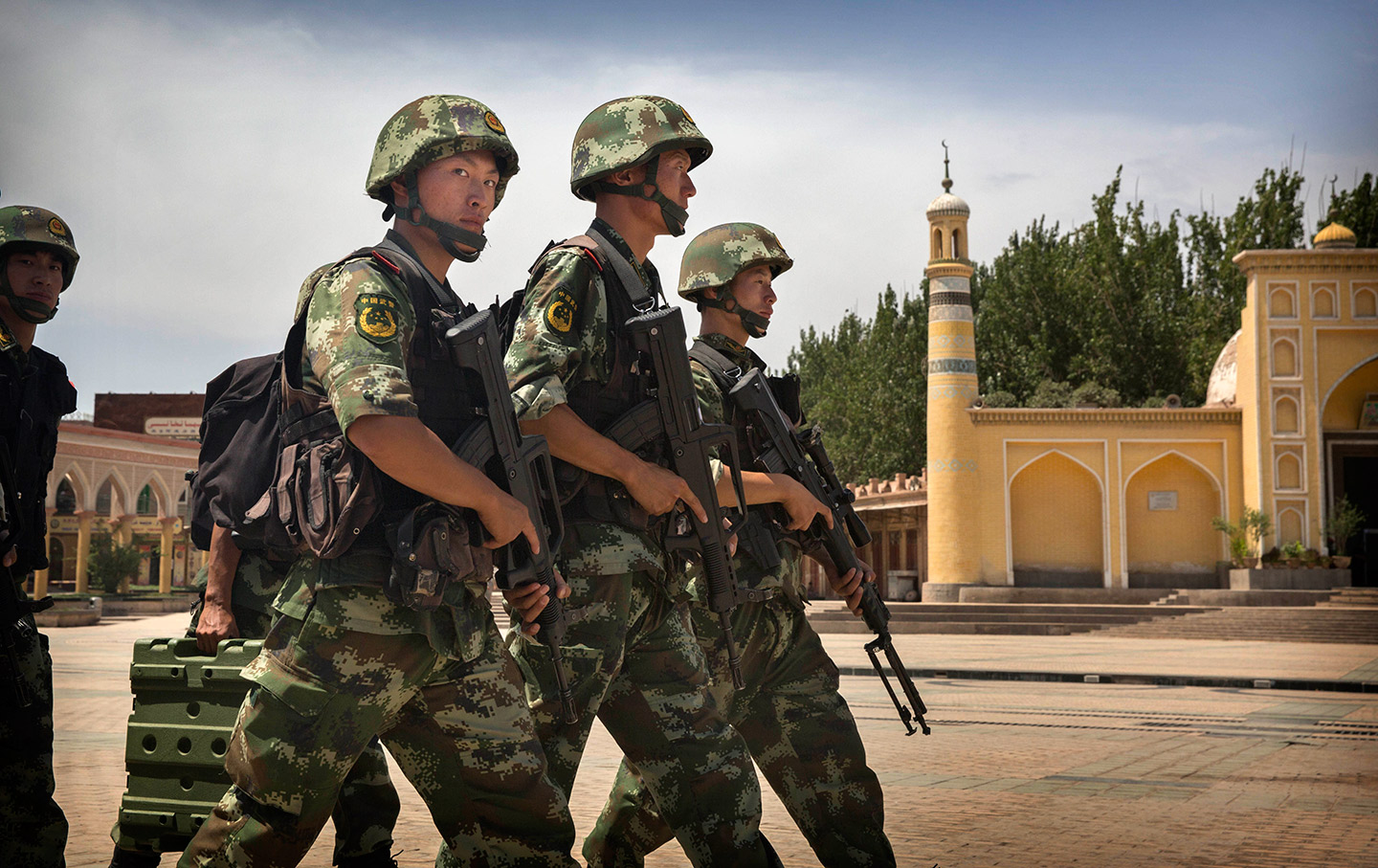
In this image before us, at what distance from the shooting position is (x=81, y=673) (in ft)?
40.1

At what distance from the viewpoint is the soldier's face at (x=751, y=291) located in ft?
14.0

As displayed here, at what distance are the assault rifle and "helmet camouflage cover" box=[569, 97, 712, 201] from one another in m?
1.75

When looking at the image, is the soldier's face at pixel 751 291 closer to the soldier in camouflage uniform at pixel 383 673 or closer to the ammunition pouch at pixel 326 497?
the soldier in camouflage uniform at pixel 383 673

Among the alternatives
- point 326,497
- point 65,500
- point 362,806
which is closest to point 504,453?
point 326,497

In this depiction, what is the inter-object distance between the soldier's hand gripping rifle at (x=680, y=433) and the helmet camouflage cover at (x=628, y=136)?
0.45m

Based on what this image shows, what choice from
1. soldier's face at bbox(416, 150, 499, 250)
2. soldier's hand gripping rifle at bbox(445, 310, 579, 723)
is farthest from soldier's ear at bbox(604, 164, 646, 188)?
soldier's hand gripping rifle at bbox(445, 310, 579, 723)

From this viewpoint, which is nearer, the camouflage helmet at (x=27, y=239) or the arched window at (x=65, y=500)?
the camouflage helmet at (x=27, y=239)

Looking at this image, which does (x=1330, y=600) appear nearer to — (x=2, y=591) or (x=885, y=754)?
(x=885, y=754)

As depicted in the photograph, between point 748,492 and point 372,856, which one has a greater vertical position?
point 748,492

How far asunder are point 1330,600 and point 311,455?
24.6 meters

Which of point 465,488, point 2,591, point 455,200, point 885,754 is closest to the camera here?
point 465,488

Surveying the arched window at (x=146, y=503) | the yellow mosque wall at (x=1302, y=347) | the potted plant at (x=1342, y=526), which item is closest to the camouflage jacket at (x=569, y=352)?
the potted plant at (x=1342, y=526)

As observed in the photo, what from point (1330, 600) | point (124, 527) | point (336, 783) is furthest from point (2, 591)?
point (124, 527)

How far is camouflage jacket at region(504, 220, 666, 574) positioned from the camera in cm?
283
